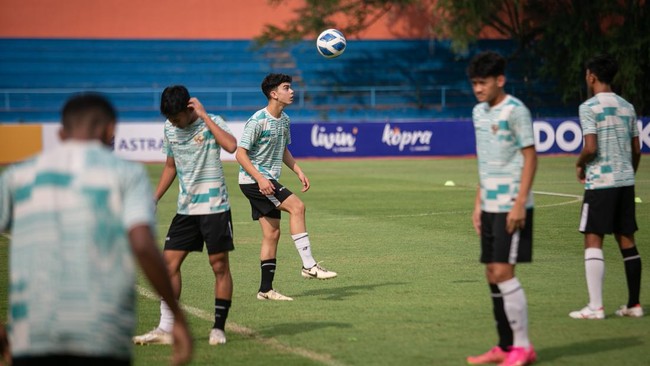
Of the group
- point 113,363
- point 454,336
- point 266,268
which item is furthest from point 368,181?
point 113,363

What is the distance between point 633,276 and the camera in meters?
8.68

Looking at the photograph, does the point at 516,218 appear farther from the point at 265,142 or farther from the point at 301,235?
the point at 301,235

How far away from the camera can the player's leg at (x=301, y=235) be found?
10.6 meters

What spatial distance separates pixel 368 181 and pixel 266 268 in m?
15.8

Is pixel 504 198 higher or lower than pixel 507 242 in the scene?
higher

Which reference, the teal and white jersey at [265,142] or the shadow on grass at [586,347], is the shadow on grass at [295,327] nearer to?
the shadow on grass at [586,347]

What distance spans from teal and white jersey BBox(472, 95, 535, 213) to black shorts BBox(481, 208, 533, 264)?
8 centimetres

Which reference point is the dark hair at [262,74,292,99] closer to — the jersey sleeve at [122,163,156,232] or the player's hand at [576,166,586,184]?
the player's hand at [576,166,586,184]

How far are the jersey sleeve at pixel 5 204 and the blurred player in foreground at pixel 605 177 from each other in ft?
18.3

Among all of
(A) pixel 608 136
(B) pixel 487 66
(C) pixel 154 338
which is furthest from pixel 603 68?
(C) pixel 154 338

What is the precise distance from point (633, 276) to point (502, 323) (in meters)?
2.25

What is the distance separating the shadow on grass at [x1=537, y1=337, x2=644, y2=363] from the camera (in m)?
7.12

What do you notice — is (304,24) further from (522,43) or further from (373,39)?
(522,43)

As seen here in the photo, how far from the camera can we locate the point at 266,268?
10.0m
